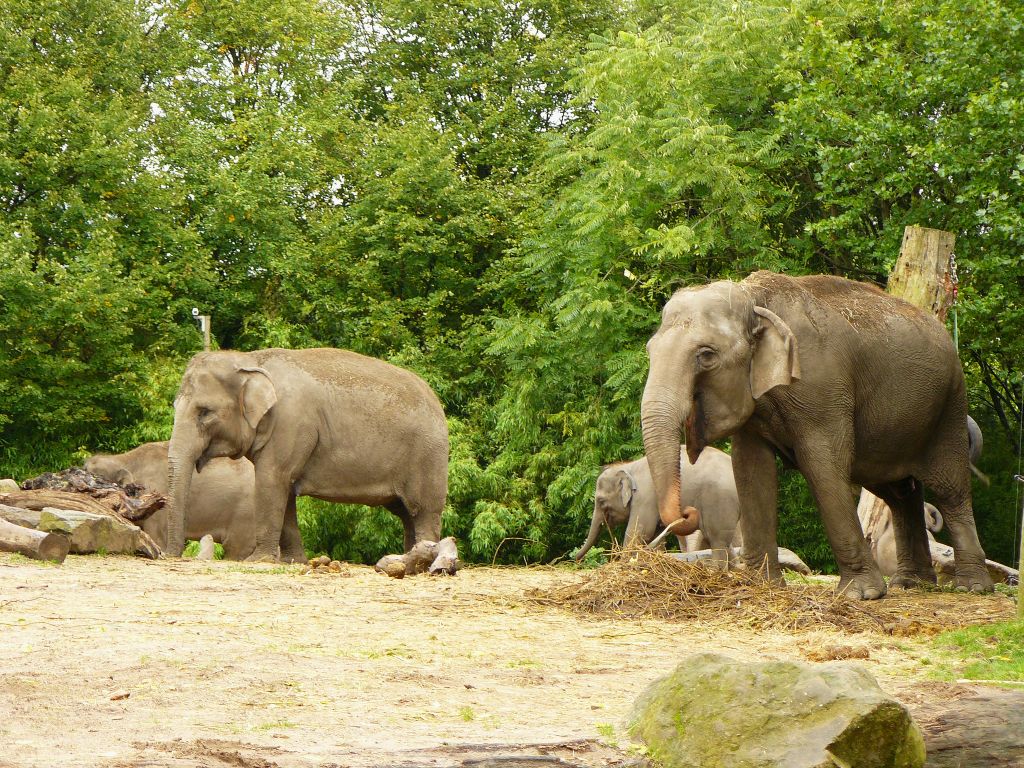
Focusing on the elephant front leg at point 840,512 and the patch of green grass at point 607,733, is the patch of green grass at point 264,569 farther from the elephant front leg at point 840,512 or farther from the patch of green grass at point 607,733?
the patch of green grass at point 607,733

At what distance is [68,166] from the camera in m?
29.2

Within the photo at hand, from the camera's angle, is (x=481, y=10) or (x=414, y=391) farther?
(x=481, y=10)

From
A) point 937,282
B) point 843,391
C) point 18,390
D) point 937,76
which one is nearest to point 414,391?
point 937,282

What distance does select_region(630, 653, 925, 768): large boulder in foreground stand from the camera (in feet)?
17.0

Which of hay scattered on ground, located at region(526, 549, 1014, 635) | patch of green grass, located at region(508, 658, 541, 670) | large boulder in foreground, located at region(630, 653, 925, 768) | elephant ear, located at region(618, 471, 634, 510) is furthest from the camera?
elephant ear, located at region(618, 471, 634, 510)

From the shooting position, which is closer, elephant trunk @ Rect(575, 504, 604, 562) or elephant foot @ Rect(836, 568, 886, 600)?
elephant foot @ Rect(836, 568, 886, 600)

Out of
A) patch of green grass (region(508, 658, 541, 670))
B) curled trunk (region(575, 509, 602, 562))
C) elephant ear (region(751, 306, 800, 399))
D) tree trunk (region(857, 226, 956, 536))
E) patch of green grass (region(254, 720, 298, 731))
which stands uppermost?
tree trunk (region(857, 226, 956, 536))

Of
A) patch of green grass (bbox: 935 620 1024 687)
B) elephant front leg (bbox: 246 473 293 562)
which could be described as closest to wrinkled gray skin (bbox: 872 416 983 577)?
patch of green grass (bbox: 935 620 1024 687)

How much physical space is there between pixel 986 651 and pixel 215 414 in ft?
31.8

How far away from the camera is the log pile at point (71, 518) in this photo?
39.7 ft

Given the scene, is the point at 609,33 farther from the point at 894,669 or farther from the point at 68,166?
the point at 894,669

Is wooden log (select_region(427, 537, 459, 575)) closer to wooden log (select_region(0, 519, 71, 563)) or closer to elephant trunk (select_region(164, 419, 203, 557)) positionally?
elephant trunk (select_region(164, 419, 203, 557))

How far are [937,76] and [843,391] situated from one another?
1050 cm

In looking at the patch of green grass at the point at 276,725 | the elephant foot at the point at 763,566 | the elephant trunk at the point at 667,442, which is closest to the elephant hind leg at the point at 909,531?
the elephant foot at the point at 763,566
